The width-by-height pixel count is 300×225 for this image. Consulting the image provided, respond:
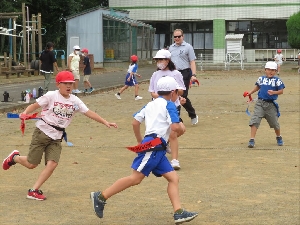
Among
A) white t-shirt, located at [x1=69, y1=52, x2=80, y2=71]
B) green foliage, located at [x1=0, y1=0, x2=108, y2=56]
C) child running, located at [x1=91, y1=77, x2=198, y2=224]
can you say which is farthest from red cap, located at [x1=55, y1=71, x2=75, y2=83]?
green foliage, located at [x1=0, y1=0, x2=108, y2=56]

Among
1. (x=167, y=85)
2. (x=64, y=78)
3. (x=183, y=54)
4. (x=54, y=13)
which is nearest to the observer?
(x=167, y=85)

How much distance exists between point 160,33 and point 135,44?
463 inches

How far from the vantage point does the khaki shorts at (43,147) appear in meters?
8.15

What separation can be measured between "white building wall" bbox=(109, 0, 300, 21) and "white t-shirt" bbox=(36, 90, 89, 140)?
167 feet

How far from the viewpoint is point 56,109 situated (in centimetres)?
808

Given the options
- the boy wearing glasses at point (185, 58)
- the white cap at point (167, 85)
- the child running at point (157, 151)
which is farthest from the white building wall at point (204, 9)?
the child running at point (157, 151)

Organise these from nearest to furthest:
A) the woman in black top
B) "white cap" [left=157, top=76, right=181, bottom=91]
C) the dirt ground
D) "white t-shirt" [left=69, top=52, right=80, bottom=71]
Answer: "white cap" [left=157, top=76, right=181, bottom=91] → the dirt ground → the woman in black top → "white t-shirt" [left=69, top=52, right=80, bottom=71]

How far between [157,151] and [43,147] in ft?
6.34

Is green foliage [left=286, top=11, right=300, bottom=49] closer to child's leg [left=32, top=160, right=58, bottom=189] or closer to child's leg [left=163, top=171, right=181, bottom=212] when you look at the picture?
child's leg [left=32, top=160, right=58, bottom=189]

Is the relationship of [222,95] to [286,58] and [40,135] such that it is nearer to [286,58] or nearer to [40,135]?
[40,135]

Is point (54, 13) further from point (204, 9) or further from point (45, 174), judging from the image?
point (45, 174)

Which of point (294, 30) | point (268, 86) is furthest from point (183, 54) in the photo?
point (294, 30)

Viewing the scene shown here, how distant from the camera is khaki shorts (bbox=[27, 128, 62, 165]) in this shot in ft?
26.7

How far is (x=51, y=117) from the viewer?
812cm
